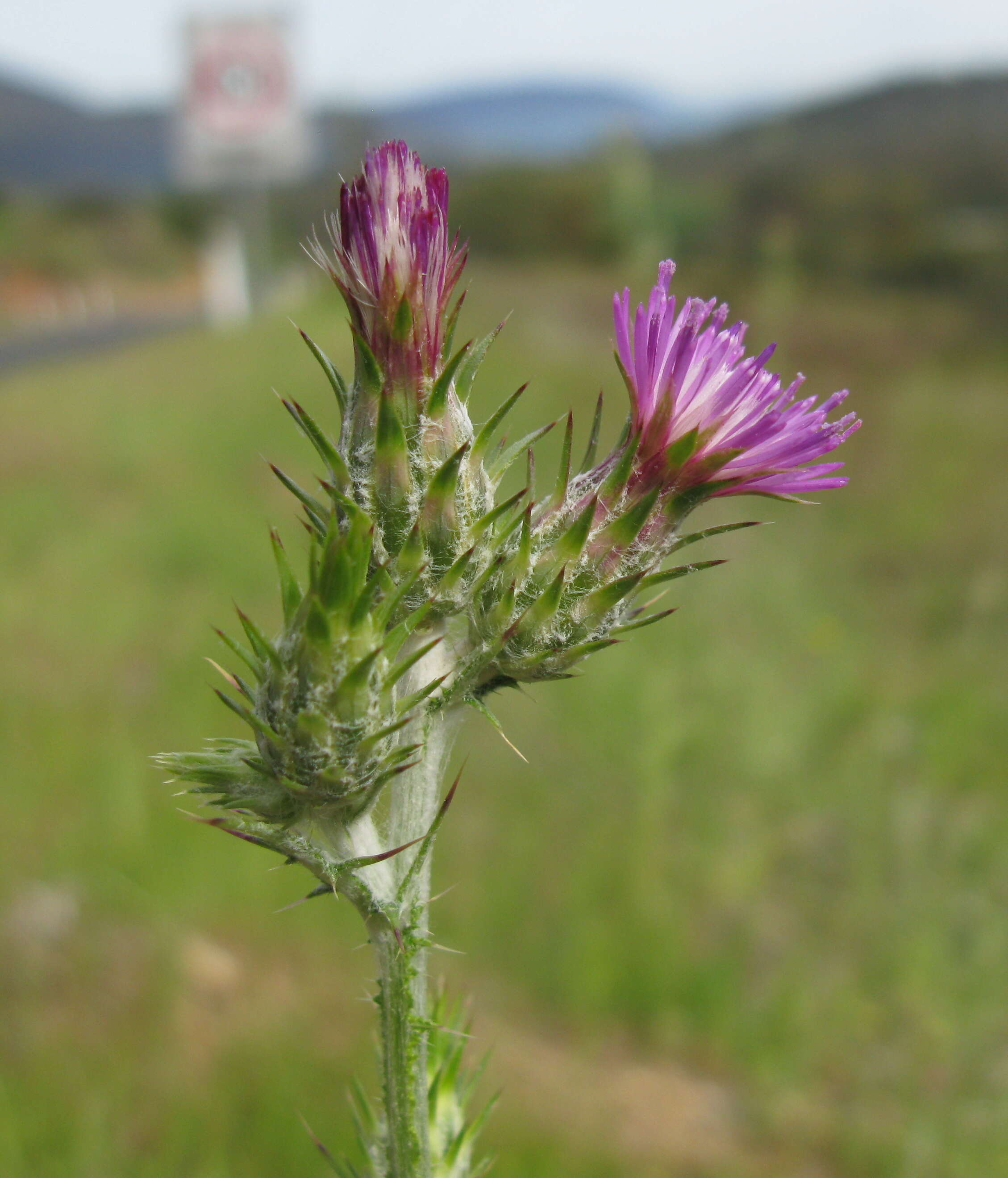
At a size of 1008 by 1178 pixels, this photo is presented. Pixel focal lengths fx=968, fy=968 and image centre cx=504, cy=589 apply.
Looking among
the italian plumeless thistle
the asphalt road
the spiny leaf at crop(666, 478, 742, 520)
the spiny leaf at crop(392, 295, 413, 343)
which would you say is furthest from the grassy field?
the asphalt road

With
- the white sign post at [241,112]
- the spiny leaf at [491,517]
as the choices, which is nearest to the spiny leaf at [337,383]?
the spiny leaf at [491,517]

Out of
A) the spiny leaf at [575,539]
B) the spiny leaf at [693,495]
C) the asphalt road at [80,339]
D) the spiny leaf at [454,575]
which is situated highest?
the asphalt road at [80,339]

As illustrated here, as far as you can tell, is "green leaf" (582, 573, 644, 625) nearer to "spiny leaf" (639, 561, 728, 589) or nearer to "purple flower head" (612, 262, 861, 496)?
"spiny leaf" (639, 561, 728, 589)

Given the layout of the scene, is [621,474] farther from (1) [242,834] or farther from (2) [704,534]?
(1) [242,834]

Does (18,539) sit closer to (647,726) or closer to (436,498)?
(647,726)

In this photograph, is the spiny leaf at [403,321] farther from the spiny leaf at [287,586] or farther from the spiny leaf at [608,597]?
the spiny leaf at [608,597]

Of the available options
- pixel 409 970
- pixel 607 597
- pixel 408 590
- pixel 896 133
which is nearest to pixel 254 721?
pixel 408 590
